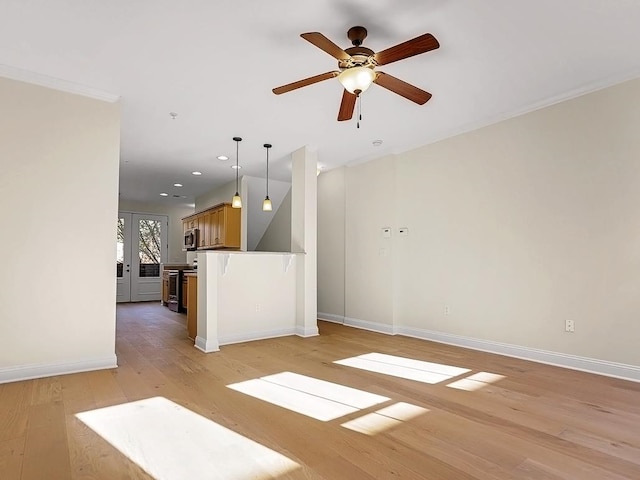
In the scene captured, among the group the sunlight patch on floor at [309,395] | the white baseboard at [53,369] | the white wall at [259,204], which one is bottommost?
the sunlight patch on floor at [309,395]

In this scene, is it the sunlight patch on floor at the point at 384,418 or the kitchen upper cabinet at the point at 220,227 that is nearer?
the sunlight patch on floor at the point at 384,418

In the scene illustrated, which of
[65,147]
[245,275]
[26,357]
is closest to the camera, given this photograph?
[26,357]

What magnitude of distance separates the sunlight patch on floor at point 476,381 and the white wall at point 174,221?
29.1ft

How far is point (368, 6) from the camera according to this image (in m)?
2.42

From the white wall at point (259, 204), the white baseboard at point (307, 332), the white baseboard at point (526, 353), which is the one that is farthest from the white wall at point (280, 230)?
the white baseboard at point (526, 353)

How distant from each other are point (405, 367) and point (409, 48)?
2.81 metres

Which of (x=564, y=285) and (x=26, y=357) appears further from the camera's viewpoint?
(x=564, y=285)

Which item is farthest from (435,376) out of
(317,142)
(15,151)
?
(15,151)

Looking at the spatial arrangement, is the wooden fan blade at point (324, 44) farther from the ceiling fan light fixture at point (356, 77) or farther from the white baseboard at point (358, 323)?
the white baseboard at point (358, 323)

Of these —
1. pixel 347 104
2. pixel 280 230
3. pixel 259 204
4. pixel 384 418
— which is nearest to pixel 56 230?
pixel 347 104

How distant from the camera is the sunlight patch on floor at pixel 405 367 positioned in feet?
11.0

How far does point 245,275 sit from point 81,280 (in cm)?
189

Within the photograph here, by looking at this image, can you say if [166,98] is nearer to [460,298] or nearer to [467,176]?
[467,176]

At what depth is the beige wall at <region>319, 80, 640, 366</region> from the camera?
11.1 ft
